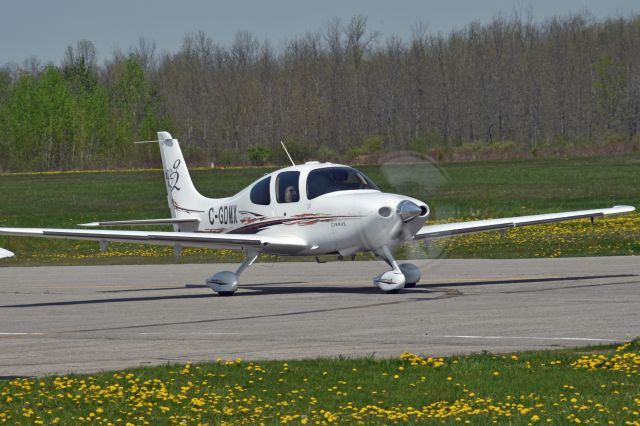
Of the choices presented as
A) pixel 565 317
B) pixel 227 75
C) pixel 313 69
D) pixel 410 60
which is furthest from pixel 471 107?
pixel 565 317

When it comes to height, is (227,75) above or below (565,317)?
above

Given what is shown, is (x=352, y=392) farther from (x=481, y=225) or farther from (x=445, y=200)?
(x=445, y=200)

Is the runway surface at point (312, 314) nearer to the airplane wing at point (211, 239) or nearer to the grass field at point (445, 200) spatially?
the airplane wing at point (211, 239)

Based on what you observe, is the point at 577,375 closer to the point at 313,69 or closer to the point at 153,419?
the point at 153,419

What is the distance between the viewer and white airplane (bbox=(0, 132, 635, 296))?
69.7ft

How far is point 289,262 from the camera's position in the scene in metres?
33.6

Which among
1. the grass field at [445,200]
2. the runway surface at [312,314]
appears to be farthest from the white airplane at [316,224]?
the runway surface at [312,314]

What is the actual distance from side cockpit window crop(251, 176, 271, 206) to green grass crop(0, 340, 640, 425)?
1053 centimetres

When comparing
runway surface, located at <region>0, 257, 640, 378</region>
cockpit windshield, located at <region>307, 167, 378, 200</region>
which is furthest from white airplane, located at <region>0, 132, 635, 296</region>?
runway surface, located at <region>0, 257, 640, 378</region>

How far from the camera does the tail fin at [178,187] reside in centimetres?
2595

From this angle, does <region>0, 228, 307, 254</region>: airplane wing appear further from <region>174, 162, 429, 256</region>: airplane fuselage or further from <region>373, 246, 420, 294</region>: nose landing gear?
<region>373, 246, 420, 294</region>: nose landing gear

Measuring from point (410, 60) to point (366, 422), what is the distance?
12994cm

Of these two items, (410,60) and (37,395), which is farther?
(410,60)

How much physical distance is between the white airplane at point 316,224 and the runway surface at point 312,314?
842 mm
